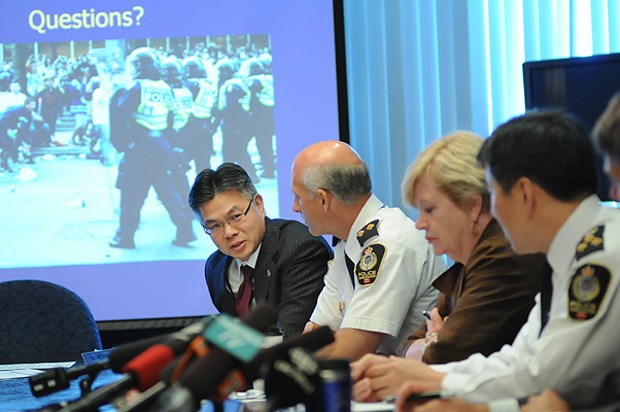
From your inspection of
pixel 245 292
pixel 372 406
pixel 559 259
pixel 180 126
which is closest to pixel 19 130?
pixel 180 126

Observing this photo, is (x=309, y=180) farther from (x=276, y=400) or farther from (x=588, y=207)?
(x=276, y=400)

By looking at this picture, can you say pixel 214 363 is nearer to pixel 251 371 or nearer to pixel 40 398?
pixel 251 371

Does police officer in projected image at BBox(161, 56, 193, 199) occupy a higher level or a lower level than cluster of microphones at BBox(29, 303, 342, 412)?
higher

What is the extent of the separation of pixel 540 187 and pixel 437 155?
2.43 ft

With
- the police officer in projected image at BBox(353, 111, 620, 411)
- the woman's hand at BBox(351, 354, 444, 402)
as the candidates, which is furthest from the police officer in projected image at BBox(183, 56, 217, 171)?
the police officer in projected image at BBox(353, 111, 620, 411)

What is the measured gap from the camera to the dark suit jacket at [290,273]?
403 cm

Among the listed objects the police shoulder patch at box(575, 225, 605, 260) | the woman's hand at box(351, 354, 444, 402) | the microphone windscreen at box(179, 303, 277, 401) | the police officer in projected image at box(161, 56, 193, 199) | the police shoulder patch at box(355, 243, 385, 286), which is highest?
the police officer in projected image at box(161, 56, 193, 199)

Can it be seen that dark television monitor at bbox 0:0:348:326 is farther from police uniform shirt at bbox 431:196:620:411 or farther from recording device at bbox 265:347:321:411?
recording device at bbox 265:347:321:411

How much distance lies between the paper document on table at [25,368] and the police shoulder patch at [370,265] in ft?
3.80

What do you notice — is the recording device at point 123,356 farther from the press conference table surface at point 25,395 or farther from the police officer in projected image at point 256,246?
the police officer in projected image at point 256,246

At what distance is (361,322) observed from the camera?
3268 millimetres

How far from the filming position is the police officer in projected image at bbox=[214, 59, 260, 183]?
546cm

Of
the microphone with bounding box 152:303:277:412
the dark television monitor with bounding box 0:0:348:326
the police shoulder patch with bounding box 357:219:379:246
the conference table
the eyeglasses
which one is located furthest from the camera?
the dark television monitor with bounding box 0:0:348:326

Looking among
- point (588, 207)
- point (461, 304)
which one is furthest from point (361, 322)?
point (588, 207)
